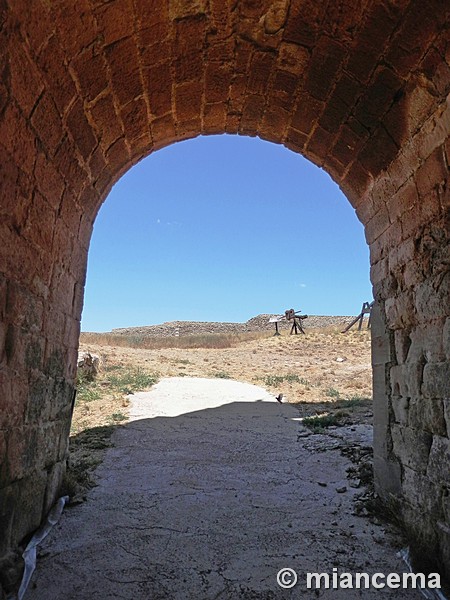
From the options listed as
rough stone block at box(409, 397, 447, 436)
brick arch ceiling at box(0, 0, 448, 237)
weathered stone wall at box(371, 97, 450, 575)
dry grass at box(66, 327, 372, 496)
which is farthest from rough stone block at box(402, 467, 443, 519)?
dry grass at box(66, 327, 372, 496)

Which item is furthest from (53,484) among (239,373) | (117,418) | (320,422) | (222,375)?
(239,373)

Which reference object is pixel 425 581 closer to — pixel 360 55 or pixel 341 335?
Result: pixel 360 55

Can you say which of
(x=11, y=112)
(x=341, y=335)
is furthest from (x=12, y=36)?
(x=341, y=335)

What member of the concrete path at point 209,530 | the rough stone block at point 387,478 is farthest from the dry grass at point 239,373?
the rough stone block at point 387,478

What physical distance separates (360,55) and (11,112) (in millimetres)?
2108

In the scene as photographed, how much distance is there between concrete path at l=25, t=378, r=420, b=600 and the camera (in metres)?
2.34

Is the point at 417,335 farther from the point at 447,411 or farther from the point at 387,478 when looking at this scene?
the point at 387,478

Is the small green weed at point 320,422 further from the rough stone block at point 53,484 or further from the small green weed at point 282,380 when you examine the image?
the small green weed at point 282,380

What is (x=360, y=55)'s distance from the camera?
101 inches

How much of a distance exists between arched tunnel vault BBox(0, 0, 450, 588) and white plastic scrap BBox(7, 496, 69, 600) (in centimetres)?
13

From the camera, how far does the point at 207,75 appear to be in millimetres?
3059

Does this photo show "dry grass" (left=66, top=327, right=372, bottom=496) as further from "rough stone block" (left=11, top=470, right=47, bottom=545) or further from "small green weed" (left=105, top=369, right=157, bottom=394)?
"rough stone block" (left=11, top=470, right=47, bottom=545)

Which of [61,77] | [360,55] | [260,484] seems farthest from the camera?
[260,484]

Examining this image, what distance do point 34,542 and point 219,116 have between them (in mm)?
3631
